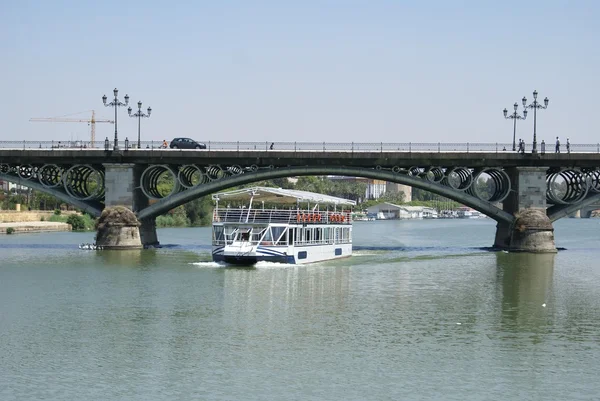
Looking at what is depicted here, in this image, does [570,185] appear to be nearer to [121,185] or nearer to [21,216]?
[121,185]

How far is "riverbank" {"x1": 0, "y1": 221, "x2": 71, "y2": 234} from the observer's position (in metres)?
129

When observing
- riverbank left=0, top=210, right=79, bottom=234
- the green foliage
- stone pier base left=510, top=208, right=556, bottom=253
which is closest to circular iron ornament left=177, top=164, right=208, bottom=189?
stone pier base left=510, top=208, right=556, bottom=253

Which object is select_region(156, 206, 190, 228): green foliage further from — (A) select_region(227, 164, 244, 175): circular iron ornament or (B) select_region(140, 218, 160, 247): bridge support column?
(A) select_region(227, 164, 244, 175): circular iron ornament

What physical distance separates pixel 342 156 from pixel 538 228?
17.0 m

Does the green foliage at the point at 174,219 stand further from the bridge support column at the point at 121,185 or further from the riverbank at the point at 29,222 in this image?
the bridge support column at the point at 121,185

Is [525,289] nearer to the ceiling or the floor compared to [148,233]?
nearer to the floor

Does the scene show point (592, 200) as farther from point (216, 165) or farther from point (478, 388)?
point (478, 388)

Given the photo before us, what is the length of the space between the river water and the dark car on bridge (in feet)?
81.5

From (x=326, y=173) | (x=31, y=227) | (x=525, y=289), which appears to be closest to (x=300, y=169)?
(x=326, y=173)

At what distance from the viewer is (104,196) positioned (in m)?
89.3

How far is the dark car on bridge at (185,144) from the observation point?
89.4 metres

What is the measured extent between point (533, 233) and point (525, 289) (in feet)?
91.7

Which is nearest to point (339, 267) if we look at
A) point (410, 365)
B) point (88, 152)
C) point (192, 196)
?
point (192, 196)

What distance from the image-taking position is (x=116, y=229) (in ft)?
273
